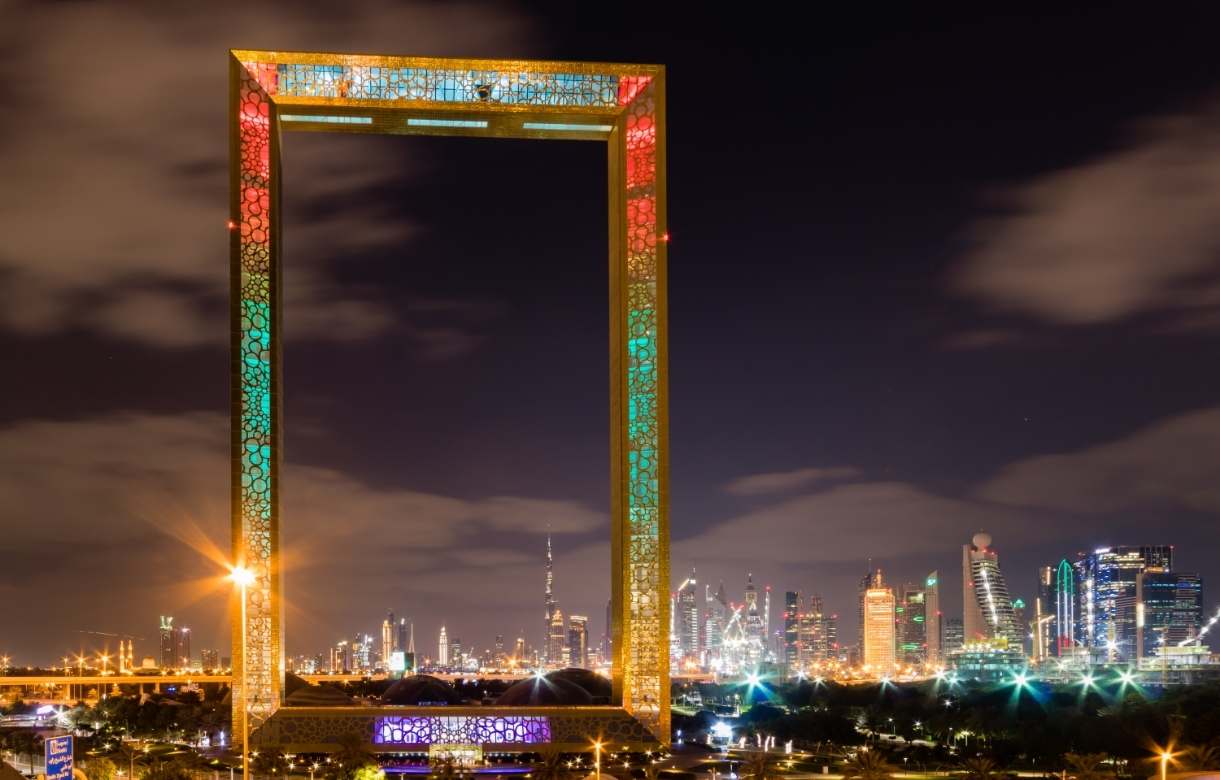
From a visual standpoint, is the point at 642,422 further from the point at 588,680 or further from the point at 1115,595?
the point at 1115,595

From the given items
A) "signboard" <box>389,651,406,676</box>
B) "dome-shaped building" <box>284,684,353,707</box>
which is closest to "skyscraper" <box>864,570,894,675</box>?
"signboard" <box>389,651,406,676</box>

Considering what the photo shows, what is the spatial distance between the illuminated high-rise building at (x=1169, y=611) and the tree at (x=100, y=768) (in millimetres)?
128600

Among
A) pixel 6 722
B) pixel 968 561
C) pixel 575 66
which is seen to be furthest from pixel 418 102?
pixel 968 561

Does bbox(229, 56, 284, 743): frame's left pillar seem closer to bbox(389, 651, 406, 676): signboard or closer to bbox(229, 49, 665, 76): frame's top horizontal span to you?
bbox(229, 49, 665, 76): frame's top horizontal span

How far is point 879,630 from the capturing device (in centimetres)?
A: 18562

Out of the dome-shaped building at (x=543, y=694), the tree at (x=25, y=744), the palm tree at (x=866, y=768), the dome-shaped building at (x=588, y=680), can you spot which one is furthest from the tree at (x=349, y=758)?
the tree at (x=25, y=744)

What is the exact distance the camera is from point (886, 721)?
195 ft

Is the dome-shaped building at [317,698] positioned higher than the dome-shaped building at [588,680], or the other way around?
the dome-shaped building at [317,698]

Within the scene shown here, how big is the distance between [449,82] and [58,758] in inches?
728

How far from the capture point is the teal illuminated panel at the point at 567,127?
31.2 m

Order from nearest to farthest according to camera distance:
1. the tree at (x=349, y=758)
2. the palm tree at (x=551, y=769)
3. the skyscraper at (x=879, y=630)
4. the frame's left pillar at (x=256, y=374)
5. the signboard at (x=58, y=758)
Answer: the signboard at (x=58, y=758) → the palm tree at (x=551, y=769) → the tree at (x=349, y=758) → the frame's left pillar at (x=256, y=374) → the skyscraper at (x=879, y=630)

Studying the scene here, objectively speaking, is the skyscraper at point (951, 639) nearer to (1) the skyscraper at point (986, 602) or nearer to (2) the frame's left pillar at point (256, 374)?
(1) the skyscraper at point (986, 602)

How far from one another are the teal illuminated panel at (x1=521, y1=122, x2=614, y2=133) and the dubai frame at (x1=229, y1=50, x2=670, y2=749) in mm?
99

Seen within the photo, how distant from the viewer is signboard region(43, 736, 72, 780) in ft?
53.3
